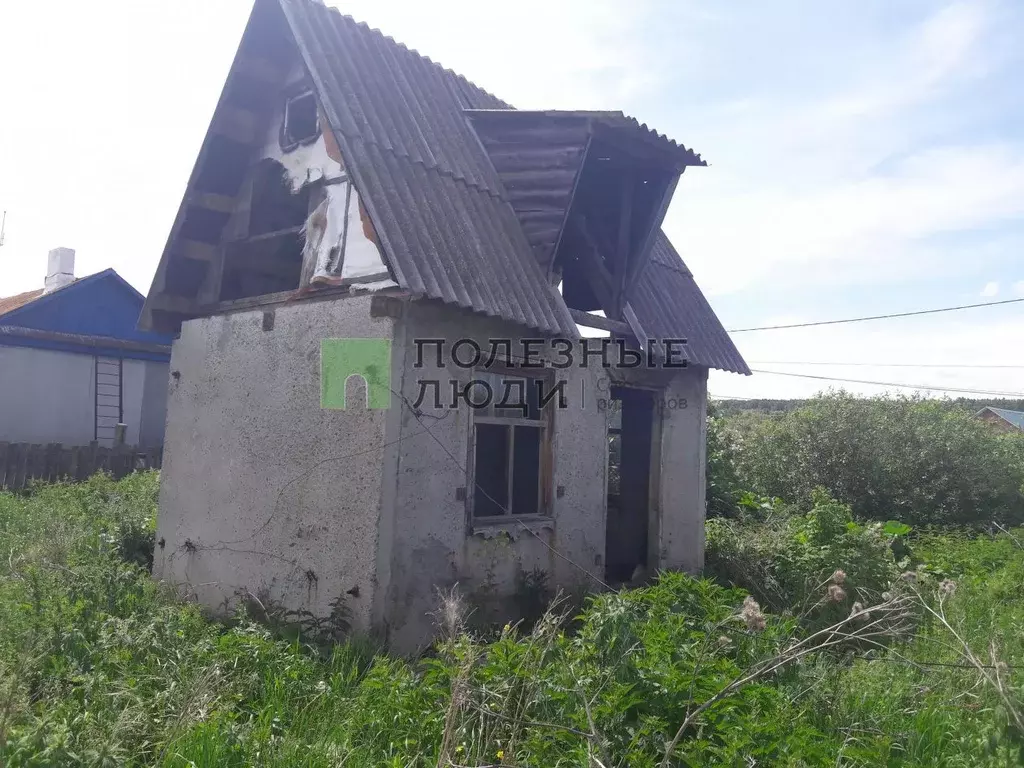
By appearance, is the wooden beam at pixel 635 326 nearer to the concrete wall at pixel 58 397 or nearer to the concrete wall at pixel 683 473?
the concrete wall at pixel 683 473

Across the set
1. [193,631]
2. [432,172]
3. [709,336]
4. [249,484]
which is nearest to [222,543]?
[249,484]

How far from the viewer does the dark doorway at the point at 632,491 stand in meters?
9.00

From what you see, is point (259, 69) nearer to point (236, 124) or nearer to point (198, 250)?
point (236, 124)

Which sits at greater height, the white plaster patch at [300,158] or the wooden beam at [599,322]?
the white plaster patch at [300,158]

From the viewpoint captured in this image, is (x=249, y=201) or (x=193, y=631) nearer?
(x=193, y=631)

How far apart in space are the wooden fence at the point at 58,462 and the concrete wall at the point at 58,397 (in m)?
2.78

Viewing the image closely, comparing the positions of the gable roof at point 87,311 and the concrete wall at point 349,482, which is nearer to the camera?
the concrete wall at point 349,482

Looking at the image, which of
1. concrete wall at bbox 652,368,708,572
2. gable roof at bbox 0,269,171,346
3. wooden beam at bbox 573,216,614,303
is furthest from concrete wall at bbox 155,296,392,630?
gable roof at bbox 0,269,171,346

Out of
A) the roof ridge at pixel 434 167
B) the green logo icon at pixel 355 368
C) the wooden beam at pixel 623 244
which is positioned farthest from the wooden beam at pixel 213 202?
the wooden beam at pixel 623 244

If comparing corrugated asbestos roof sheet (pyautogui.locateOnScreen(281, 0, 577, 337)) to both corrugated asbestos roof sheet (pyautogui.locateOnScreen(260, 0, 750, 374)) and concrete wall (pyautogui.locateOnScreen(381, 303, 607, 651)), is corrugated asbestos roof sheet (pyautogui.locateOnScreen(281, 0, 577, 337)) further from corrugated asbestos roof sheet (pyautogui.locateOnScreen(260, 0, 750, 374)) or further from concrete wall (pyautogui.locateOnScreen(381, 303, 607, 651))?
concrete wall (pyautogui.locateOnScreen(381, 303, 607, 651))

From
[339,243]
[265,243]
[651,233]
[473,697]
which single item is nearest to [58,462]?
[265,243]

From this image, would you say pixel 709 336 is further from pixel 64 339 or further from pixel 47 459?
pixel 64 339

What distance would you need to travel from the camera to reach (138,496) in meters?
10.4

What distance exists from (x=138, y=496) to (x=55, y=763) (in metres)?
7.79
